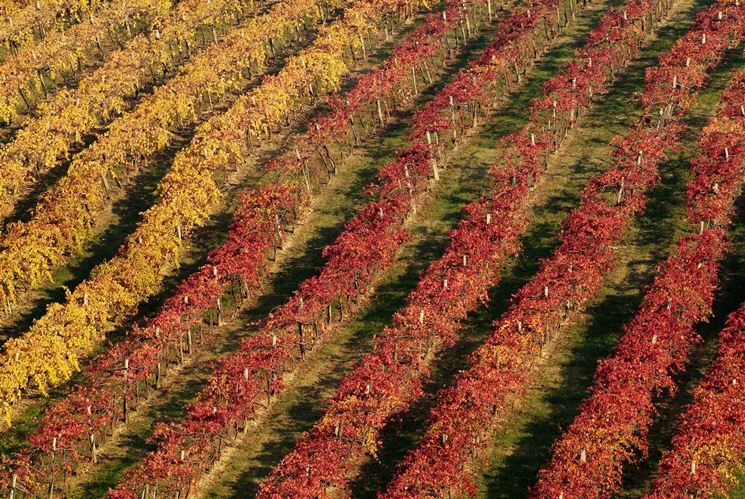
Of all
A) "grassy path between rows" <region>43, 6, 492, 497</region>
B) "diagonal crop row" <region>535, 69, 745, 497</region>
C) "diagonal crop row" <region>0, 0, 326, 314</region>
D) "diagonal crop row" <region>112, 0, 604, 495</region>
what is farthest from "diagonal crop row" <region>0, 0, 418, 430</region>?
"diagonal crop row" <region>535, 69, 745, 497</region>

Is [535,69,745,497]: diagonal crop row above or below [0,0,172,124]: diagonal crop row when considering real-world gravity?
below

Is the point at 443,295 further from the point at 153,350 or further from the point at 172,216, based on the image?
the point at 172,216

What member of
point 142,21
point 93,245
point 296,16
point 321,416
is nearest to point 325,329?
point 321,416

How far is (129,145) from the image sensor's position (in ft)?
205

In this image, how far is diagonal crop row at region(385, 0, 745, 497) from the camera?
38156mm

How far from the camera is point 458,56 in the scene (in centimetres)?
7450

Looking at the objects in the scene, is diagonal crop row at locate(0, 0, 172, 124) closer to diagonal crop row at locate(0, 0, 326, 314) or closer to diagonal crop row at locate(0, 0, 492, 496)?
diagonal crop row at locate(0, 0, 326, 314)

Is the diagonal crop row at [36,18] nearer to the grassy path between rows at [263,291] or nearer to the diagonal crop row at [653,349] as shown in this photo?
the grassy path between rows at [263,291]

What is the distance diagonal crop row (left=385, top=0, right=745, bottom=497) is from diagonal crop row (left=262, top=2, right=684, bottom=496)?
2081 millimetres

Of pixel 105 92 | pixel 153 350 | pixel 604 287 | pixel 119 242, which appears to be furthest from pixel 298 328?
pixel 105 92

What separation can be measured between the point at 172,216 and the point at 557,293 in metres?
21.8

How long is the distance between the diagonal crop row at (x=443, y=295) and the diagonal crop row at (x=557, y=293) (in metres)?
2.08

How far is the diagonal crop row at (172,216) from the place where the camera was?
45844mm

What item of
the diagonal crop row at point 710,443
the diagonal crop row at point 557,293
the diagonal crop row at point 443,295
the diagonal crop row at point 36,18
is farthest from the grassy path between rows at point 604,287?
the diagonal crop row at point 36,18
